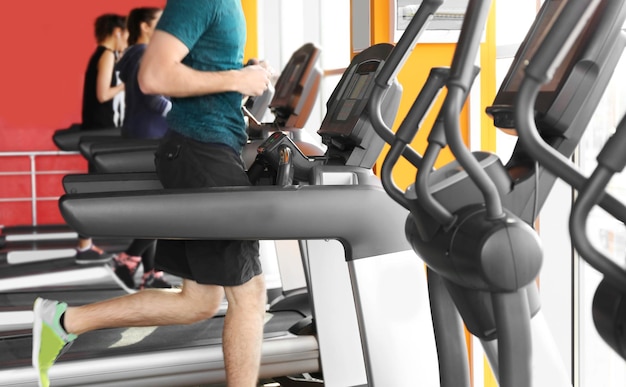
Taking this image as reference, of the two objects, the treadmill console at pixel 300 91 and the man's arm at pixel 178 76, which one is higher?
the man's arm at pixel 178 76

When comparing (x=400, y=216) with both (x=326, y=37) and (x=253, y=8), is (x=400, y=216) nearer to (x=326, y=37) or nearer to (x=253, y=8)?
(x=326, y=37)

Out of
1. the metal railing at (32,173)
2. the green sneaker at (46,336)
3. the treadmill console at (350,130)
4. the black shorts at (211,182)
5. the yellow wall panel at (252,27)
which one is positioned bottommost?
the metal railing at (32,173)

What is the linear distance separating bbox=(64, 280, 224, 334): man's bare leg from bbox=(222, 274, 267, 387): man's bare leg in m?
0.12

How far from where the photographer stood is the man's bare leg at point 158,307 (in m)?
2.54

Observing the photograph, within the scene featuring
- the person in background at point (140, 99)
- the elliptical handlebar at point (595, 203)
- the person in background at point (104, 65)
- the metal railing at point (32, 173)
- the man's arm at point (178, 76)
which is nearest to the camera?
the elliptical handlebar at point (595, 203)

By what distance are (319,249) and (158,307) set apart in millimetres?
548

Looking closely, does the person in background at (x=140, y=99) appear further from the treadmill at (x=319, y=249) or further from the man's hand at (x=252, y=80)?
the man's hand at (x=252, y=80)

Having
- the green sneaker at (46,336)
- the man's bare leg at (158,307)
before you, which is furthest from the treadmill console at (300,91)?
the green sneaker at (46,336)

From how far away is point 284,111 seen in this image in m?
3.84

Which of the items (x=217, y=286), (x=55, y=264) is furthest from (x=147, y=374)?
(x=55, y=264)

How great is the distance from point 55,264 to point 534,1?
4.20 meters

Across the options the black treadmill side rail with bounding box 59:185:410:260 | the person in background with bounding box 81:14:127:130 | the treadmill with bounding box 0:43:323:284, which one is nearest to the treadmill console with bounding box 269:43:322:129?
the treadmill with bounding box 0:43:323:284

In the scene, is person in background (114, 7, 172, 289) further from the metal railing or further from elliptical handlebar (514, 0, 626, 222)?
elliptical handlebar (514, 0, 626, 222)

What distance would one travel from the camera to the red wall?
801cm
